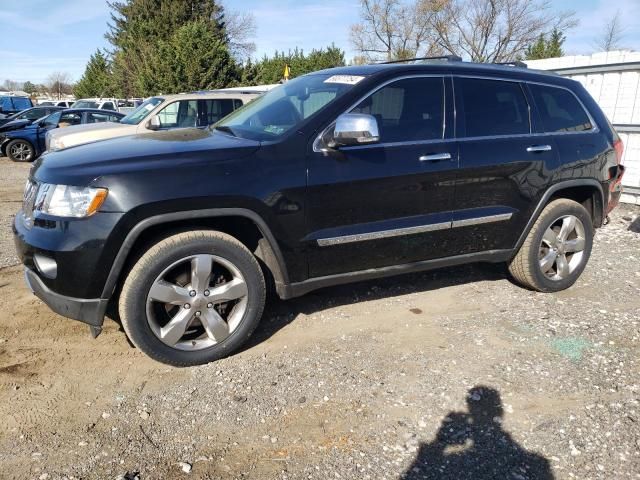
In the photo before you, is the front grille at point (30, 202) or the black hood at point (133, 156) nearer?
the black hood at point (133, 156)

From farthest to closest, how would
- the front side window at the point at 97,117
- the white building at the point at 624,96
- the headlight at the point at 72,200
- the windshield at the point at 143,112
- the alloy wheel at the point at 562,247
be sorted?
the front side window at the point at 97,117
the windshield at the point at 143,112
the white building at the point at 624,96
the alloy wheel at the point at 562,247
the headlight at the point at 72,200

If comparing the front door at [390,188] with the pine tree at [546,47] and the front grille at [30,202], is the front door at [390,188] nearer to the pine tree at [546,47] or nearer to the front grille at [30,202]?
the front grille at [30,202]

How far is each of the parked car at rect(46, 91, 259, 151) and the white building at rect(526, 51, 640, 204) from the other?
580 centimetres

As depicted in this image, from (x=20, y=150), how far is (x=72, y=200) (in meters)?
13.7

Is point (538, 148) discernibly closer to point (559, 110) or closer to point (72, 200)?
point (559, 110)

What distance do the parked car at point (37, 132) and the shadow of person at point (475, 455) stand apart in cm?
1319

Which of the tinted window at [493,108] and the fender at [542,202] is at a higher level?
the tinted window at [493,108]

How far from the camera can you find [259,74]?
103 feet

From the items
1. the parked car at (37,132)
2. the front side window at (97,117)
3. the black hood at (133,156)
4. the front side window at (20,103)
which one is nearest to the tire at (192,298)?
the black hood at (133,156)

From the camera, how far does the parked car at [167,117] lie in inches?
349

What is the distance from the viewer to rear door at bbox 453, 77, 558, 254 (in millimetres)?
3859

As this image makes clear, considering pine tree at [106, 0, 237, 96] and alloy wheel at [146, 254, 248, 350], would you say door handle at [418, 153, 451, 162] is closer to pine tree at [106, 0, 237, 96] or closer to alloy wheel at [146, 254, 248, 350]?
alloy wheel at [146, 254, 248, 350]

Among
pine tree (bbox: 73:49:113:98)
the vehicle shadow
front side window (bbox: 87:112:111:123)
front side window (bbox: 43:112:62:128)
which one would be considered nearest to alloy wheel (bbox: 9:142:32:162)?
front side window (bbox: 43:112:62:128)

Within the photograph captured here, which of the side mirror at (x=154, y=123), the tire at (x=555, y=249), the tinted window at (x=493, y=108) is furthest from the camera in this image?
the side mirror at (x=154, y=123)
